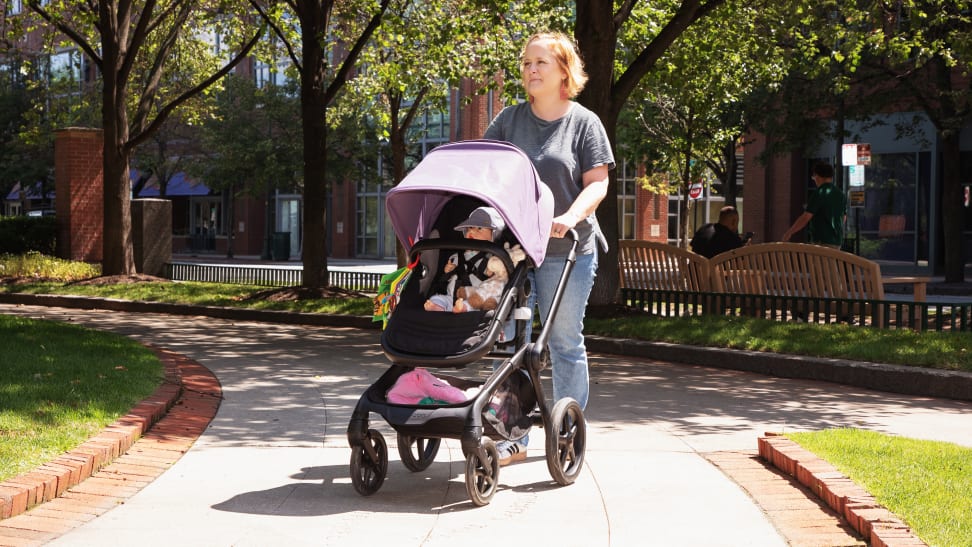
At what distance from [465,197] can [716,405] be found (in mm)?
4108

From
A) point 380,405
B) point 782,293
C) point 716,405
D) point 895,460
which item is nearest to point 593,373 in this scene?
point 716,405

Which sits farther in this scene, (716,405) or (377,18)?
(377,18)

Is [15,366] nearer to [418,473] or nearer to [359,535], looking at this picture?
[418,473]

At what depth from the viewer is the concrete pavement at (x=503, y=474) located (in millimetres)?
5047

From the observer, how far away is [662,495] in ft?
18.9

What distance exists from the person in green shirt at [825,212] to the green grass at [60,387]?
830cm

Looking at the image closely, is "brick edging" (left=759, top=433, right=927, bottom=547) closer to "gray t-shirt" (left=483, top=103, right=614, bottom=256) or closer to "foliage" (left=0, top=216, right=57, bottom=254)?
"gray t-shirt" (left=483, top=103, right=614, bottom=256)

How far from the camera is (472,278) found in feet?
18.6

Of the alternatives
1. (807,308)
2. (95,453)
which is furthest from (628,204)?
(95,453)

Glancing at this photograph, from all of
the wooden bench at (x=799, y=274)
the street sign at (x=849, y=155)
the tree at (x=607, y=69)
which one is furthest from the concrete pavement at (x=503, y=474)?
the street sign at (x=849, y=155)

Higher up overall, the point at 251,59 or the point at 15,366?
the point at 251,59

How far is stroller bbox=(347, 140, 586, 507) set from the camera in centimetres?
541

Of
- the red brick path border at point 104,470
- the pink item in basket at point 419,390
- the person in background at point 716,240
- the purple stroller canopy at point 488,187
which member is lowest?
the red brick path border at point 104,470

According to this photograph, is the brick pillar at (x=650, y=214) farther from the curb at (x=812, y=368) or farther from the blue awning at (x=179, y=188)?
the curb at (x=812, y=368)
